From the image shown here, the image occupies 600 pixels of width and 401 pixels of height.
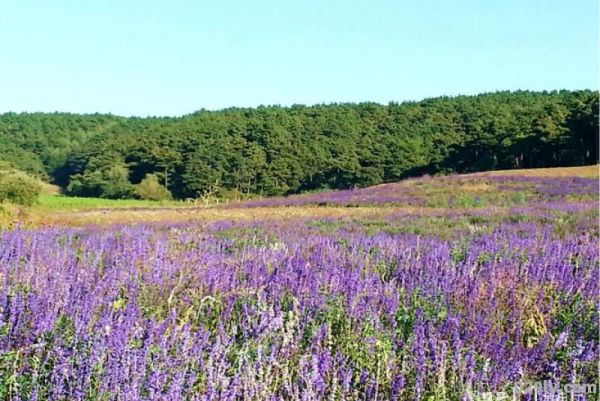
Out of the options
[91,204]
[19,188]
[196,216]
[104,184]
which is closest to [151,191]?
[104,184]

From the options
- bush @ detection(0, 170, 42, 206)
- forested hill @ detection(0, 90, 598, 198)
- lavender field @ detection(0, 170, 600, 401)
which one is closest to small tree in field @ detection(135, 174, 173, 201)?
forested hill @ detection(0, 90, 598, 198)

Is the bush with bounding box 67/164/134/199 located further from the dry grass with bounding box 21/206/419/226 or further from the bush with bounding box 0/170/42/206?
the dry grass with bounding box 21/206/419/226

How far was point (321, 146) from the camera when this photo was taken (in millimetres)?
101312

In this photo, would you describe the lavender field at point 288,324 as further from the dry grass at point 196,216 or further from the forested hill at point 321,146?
the forested hill at point 321,146

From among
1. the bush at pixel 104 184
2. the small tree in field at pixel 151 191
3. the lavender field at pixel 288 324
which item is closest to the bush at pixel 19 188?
the lavender field at pixel 288 324

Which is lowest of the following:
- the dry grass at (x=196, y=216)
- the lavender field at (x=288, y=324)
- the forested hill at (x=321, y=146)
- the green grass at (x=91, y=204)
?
the green grass at (x=91, y=204)

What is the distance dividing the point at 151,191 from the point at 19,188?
4836 centimetres

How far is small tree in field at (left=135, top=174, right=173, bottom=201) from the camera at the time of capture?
82188 mm

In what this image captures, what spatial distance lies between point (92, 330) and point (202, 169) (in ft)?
298

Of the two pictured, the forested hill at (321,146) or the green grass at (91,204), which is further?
the forested hill at (321,146)

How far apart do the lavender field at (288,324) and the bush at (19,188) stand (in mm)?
30830

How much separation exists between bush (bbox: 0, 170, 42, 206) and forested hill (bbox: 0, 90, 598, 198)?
3841 centimetres

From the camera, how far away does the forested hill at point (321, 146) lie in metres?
76.8

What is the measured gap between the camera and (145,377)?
9.47 ft
